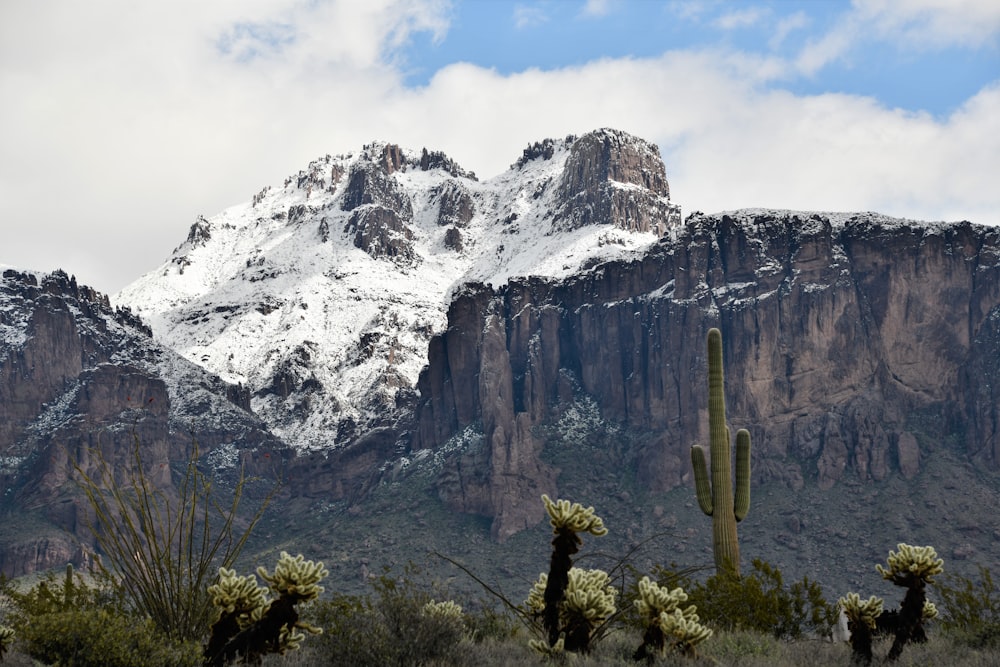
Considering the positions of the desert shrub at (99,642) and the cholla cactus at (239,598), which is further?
the desert shrub at (99,642)

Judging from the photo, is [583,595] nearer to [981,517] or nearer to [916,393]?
[981,517]

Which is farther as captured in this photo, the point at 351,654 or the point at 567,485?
the point at 567,485

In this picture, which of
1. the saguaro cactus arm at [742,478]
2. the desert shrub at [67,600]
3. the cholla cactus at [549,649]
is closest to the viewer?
the cholla cactus at [549,649]

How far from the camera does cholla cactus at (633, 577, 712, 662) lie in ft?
70.5

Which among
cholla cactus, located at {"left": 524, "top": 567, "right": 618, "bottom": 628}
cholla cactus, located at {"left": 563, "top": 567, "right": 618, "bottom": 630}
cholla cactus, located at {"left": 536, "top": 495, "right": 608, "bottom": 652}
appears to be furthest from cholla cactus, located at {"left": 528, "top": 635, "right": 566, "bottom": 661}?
cholla cactus, located at {"left": 563, "top": 567, "right": 618, "bottom": 630}

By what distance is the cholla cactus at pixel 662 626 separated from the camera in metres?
21.5

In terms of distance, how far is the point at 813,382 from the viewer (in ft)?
643

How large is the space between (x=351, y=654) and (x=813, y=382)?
183786mm

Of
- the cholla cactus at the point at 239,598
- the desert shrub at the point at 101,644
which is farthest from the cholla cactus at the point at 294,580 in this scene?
the desert shrub at the point at 101,644

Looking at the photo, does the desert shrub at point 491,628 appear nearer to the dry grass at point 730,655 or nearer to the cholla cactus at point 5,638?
the dry grass at point 730,655

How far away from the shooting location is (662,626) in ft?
70.2

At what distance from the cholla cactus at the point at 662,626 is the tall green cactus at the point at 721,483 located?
12.1 m

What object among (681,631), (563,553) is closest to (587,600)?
(563,553)

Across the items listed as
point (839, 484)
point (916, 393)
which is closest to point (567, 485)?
point (839, 484)
